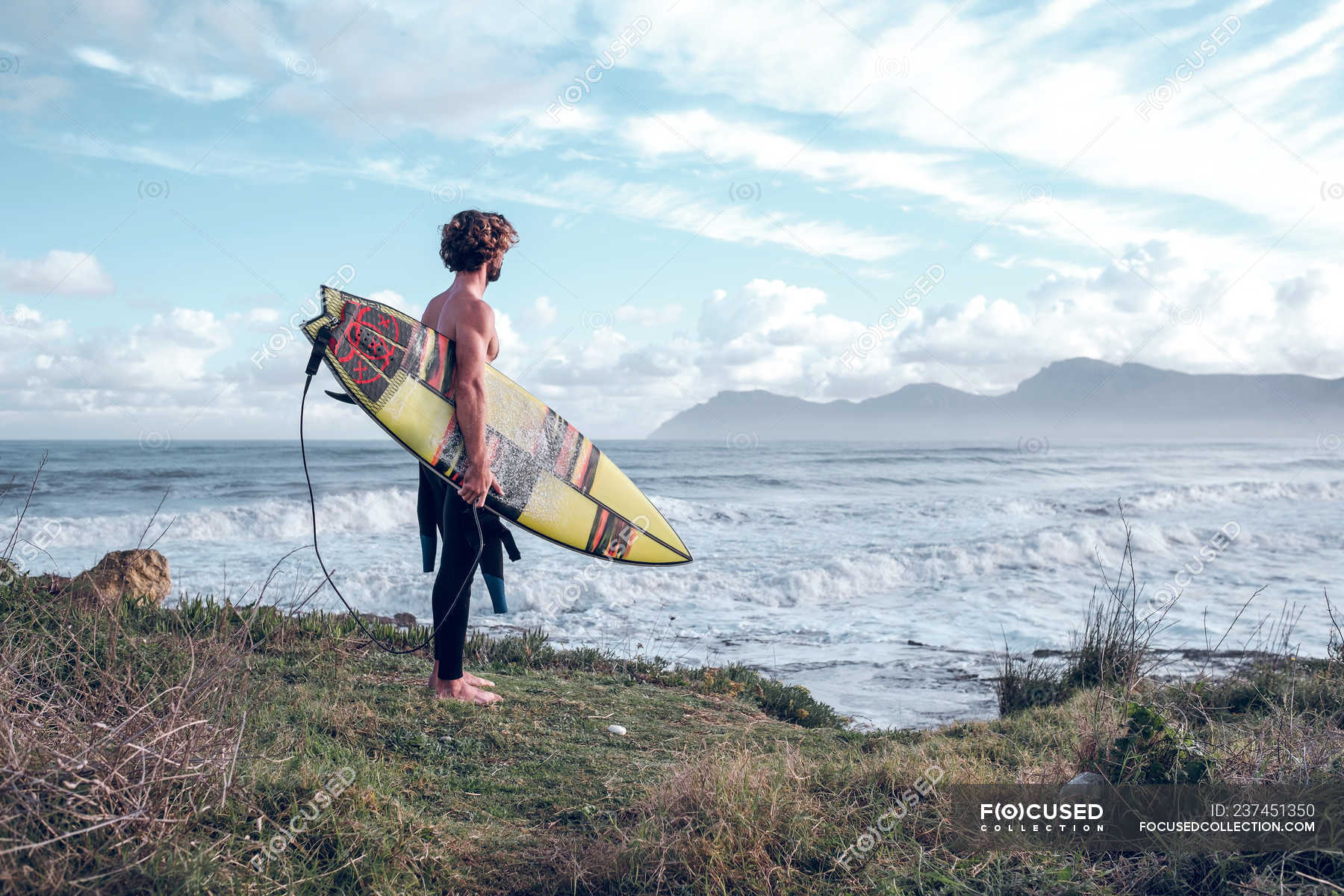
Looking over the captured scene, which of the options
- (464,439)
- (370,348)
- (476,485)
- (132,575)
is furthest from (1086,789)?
(132,575)

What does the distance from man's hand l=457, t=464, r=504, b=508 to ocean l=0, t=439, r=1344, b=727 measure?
1237 millimetres

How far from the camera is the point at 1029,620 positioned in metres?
8.66

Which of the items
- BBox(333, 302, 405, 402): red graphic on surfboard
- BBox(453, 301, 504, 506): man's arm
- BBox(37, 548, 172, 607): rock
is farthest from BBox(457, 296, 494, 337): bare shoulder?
BBox(37, 548, 172, 607): rock

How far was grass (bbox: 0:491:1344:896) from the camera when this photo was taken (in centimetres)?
203

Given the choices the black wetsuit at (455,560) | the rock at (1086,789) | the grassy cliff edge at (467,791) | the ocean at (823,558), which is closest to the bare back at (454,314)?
the black wetsuit at (455,560)

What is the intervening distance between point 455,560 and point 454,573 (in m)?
0.07

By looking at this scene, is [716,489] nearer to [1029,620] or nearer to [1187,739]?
[1029,620]

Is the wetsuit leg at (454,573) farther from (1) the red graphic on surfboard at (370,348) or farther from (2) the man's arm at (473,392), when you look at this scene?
(1) the red graphic on surfboard at (370,348)

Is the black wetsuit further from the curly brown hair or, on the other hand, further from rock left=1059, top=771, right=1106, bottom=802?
rock left=1059, top=771, right=1106, bottom=802

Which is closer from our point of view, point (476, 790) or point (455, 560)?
point (476, 790)

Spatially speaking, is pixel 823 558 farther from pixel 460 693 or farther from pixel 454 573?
pixel 454 573

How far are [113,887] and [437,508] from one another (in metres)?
2.45

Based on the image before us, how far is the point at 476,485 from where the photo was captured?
3.80m

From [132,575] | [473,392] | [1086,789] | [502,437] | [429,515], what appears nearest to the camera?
[1086,789]
